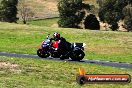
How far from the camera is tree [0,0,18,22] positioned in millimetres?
88375

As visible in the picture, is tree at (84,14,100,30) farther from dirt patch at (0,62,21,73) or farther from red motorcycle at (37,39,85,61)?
dirt patch at (0,62,21,73)

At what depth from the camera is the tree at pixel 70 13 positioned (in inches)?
3300

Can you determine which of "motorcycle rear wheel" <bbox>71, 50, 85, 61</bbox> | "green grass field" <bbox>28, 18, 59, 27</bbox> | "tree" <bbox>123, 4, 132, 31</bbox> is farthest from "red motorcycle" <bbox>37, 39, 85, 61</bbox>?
"green grass field" <bbox>28, 18, 59, 27</bbox>

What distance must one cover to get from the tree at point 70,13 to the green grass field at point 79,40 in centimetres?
2148

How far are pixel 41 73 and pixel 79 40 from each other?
97.5 feet

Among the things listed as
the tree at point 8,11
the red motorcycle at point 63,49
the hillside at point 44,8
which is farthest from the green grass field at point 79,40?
the hillside at point 44,8

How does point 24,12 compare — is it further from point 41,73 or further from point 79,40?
point 41,73

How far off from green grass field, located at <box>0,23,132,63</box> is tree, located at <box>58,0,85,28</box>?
21.5 m

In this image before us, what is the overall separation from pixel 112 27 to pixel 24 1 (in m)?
50.5

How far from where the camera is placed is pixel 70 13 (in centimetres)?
8462

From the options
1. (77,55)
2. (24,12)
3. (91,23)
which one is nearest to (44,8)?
(24,12)

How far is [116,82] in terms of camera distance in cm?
2198

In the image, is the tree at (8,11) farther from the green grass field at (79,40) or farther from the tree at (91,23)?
the green grass field at (79,40)

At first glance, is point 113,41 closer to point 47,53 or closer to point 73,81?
point 47,53
